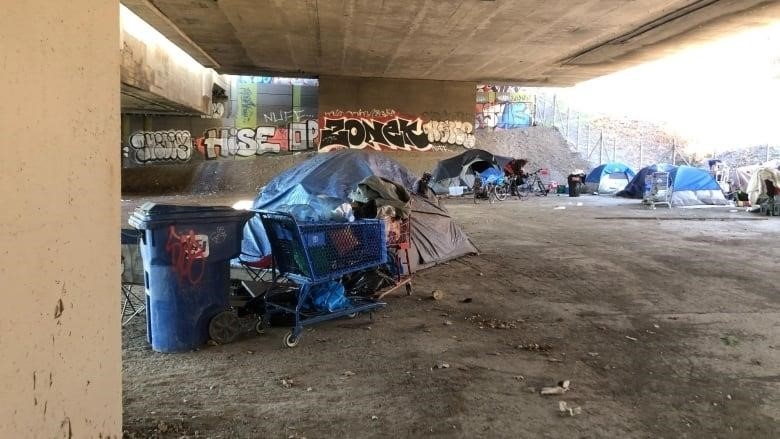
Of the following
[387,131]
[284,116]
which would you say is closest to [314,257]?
[387,131]

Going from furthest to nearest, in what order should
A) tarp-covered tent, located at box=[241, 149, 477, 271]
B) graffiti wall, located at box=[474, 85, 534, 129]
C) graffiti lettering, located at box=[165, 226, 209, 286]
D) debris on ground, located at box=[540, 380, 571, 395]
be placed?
graffiti wall, located at box=[474, 85, 534, 129]
tarp-covered tent, located at box=[241, 149, 477, 271]
graffiti lettering, located at box=[165, 226, 209, 286]
debris on ground, located at box=[540, 380, 571, 395]

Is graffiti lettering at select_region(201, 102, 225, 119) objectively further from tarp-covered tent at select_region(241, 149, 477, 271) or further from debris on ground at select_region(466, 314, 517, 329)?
debris on ground at select_region(466, 314, 517, 329)

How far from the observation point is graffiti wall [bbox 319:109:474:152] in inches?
1011

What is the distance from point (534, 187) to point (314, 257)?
2410cm

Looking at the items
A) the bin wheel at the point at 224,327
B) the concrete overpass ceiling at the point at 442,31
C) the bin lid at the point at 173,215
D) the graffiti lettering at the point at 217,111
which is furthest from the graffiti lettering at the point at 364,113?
the bin wheel at the point at 224,327

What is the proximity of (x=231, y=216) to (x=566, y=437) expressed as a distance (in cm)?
320

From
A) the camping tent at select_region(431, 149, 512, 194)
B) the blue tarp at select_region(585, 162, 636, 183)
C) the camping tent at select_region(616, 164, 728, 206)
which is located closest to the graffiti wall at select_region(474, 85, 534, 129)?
the blue tarp at select_region(585, 162, 636, 183)

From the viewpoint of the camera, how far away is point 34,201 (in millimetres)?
1856

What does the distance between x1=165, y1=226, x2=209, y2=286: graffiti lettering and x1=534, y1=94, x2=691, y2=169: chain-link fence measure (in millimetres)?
32063

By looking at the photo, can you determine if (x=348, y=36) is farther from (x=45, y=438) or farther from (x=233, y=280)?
(x=45, y=438)

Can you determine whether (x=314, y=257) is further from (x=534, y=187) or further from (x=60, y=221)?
(x=534, y=187)

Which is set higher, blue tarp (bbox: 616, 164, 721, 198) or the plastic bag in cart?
blue tarp (bbox: 616, 164, 721, 198)

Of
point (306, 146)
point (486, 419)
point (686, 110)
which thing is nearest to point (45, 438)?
point (486, 419)

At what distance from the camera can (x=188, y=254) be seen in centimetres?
453
